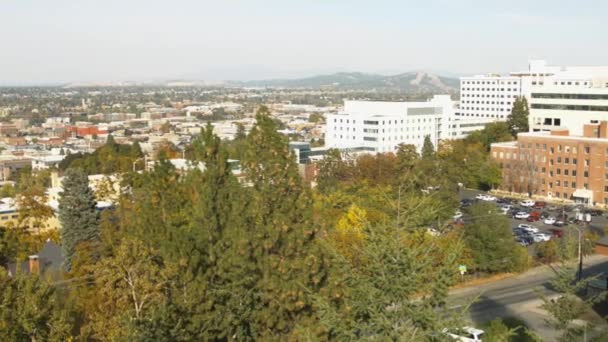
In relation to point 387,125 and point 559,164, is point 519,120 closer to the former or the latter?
point 387,125

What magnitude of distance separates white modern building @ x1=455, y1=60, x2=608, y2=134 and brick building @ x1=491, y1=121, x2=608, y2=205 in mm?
5677

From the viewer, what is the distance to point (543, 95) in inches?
1697

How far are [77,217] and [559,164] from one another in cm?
2492

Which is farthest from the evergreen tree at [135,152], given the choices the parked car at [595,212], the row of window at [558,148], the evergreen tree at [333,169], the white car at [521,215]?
the parked car at [595,212]

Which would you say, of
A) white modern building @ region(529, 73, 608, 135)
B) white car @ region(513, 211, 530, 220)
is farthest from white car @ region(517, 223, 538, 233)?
white modern building @ region(529, 73, 608, 135)

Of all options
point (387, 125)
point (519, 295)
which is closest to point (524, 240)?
point (519, 295)

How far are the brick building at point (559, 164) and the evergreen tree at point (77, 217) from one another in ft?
79.0

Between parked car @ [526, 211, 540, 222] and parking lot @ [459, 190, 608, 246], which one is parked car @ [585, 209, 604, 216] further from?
parked car @ [526, 211, 540, 222]

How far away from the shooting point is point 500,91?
70.3 m

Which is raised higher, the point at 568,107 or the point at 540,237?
the point at 568,107

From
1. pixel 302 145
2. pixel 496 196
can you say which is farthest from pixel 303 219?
pixel 302 145

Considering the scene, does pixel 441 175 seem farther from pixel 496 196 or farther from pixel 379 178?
pixel 496 196

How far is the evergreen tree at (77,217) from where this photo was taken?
20.2 metres

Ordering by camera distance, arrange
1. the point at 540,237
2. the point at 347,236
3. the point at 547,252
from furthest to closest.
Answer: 1. the point at 540,237
2. the point at 547,252
3. the point at 347,236
